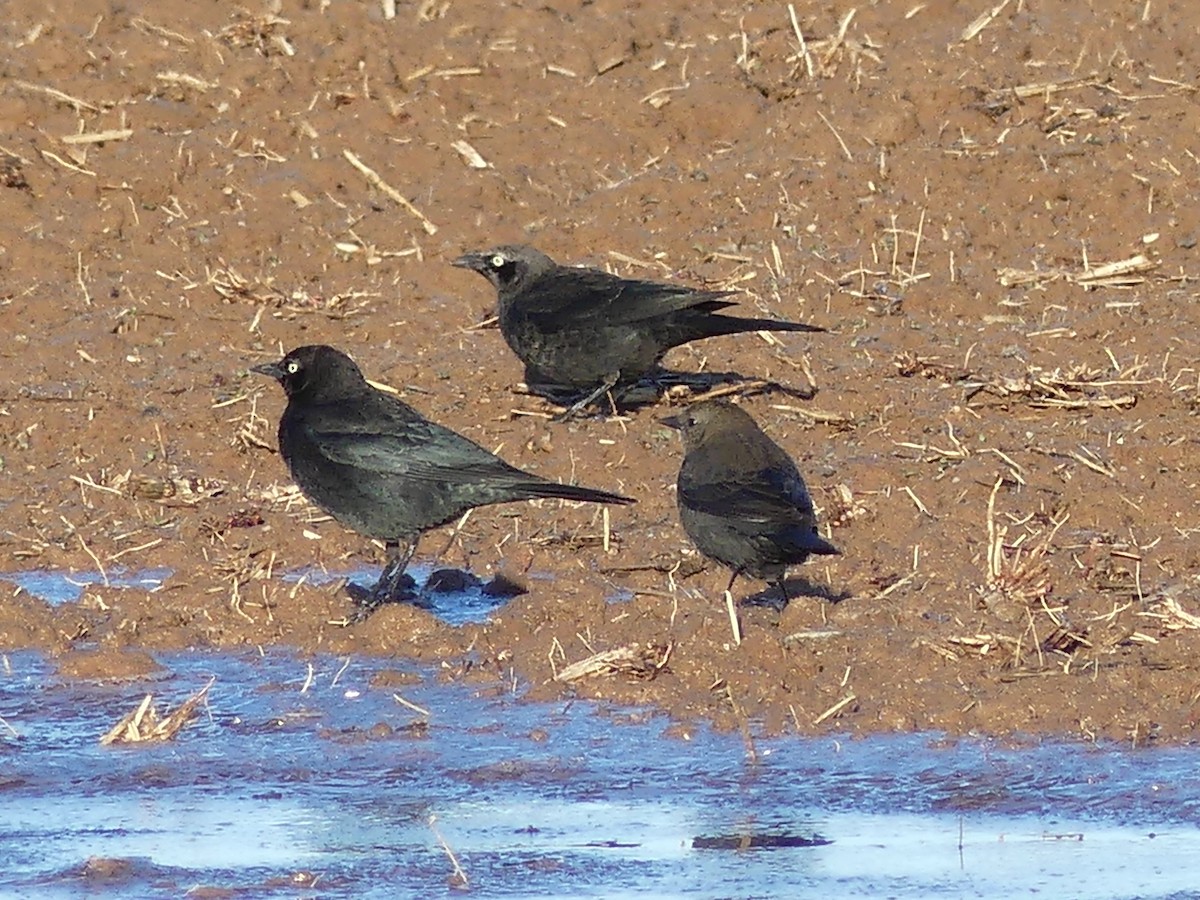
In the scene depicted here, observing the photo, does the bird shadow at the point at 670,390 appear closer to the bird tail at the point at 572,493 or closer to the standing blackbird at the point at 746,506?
the standing blackbird at the point at 746,506

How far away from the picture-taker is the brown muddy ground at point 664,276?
29.6ft

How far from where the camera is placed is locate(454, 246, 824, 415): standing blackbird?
12234 millimetres

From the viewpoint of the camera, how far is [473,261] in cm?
1298

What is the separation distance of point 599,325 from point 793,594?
2.99 meters

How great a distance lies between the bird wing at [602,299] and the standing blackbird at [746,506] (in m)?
2.13

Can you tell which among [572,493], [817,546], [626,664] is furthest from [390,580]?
[817,546]

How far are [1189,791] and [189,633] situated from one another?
377 cm

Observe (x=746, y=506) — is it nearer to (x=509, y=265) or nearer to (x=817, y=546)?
(x=817, y=546)

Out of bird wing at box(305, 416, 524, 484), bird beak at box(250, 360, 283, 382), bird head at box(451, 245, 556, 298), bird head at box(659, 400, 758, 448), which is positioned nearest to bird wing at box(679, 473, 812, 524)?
bird head at box(659, 400, 758, 448)

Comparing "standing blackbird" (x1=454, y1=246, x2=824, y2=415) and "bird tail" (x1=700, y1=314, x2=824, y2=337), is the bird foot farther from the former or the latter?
"bird tail" (x1=700, y1=314, x2=824, y2=337)

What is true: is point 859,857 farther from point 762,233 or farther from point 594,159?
point 594,159

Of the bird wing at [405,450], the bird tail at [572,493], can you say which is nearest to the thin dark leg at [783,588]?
the bird tail at [572,493]

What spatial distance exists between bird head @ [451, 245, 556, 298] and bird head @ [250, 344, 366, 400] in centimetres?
237

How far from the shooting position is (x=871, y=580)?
31.6 feet
